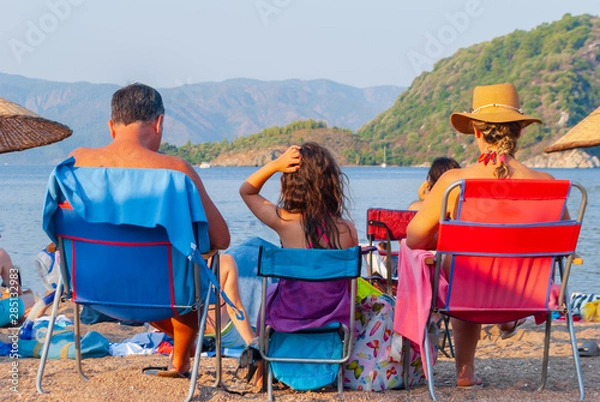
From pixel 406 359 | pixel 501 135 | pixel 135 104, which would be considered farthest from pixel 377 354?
pixel 135 104


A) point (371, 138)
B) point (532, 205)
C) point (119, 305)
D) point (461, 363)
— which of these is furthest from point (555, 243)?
point (371, 138)

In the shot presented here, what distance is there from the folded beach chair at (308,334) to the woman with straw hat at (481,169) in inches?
16.6

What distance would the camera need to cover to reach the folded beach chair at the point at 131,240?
10.3ft

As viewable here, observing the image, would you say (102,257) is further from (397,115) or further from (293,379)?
(397,115)

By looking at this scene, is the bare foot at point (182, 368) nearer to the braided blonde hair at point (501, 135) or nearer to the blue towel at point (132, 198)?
the blue towel at point (132, 198)

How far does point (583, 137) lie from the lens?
4.80 m

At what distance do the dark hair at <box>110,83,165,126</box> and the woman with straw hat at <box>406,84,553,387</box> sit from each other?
1.25m

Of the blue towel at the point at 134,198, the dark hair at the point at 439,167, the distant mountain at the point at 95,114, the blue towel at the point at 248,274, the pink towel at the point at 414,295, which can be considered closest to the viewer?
the blue towel at the point at 134,198

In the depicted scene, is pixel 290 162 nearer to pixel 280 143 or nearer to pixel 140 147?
pixel 140 147

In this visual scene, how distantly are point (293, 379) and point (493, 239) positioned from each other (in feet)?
3.37

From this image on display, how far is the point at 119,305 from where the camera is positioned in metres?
3.30

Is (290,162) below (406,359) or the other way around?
the other way around

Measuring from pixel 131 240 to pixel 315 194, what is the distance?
2.77 feet

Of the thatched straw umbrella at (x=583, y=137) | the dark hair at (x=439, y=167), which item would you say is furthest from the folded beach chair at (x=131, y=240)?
the dark hair at (x=439, y=167)
